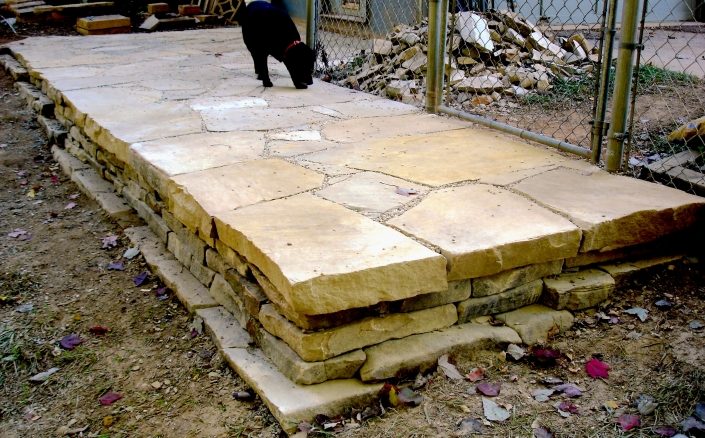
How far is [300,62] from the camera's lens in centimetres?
502

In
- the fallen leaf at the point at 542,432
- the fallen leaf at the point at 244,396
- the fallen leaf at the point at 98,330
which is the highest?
the fallen leaf at the point at 542,432

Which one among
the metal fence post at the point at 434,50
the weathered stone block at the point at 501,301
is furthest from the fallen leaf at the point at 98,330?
the metal fence post at the point at 434,50

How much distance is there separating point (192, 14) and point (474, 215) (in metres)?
8.35

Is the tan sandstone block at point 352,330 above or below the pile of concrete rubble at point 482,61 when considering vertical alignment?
below

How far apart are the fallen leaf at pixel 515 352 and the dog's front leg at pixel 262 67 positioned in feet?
11.0

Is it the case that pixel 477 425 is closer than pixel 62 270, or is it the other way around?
pixel 477 425

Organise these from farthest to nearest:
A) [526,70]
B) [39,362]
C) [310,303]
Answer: [526,70] < [39,362] < [310,303]

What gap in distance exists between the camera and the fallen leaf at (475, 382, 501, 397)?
2.14 m

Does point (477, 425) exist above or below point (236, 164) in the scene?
below

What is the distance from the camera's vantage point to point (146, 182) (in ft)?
10.9

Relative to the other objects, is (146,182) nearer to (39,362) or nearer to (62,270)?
(62,270)

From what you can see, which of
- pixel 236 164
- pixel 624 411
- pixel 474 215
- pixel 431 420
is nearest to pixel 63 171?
pixel 236 164

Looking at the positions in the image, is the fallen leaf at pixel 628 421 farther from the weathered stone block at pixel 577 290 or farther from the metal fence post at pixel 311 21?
the metal fence post at pixel 311 21

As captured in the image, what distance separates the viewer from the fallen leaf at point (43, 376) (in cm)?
242
